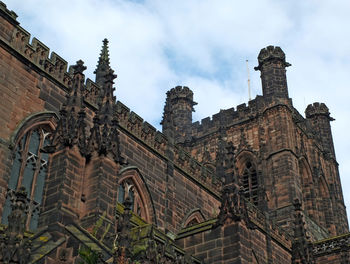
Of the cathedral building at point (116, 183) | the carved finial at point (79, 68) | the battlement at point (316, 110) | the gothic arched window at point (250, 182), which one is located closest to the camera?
the cathedral building at point (116, 183)

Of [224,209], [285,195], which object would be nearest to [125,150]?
[224,209]

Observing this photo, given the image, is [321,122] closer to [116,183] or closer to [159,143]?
[159,143]

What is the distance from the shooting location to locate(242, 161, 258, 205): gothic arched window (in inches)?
1226

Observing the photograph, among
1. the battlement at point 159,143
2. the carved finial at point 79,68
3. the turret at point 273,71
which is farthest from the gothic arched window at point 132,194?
the turret at point 273,71

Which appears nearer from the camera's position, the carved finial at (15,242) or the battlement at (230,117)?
the carved finial at (15,242)

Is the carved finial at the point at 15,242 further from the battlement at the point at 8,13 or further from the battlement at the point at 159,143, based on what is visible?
the battlement at the point at 159,143

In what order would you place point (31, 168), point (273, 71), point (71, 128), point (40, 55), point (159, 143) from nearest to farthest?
1. point (71, 128)
2. point (31, 168)
3. point (40, 55)
4. point (159, 143)
5. point (273, 71)

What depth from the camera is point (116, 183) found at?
44.1ft

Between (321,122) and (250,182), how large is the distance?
8470 mm

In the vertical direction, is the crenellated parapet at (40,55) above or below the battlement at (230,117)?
below

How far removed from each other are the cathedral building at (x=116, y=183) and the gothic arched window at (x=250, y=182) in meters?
0.08

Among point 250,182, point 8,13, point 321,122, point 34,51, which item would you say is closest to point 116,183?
point 34,51

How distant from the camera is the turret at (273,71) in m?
32.2

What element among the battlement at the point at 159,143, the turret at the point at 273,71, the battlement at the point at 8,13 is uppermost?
the turret at the point at 273,71
